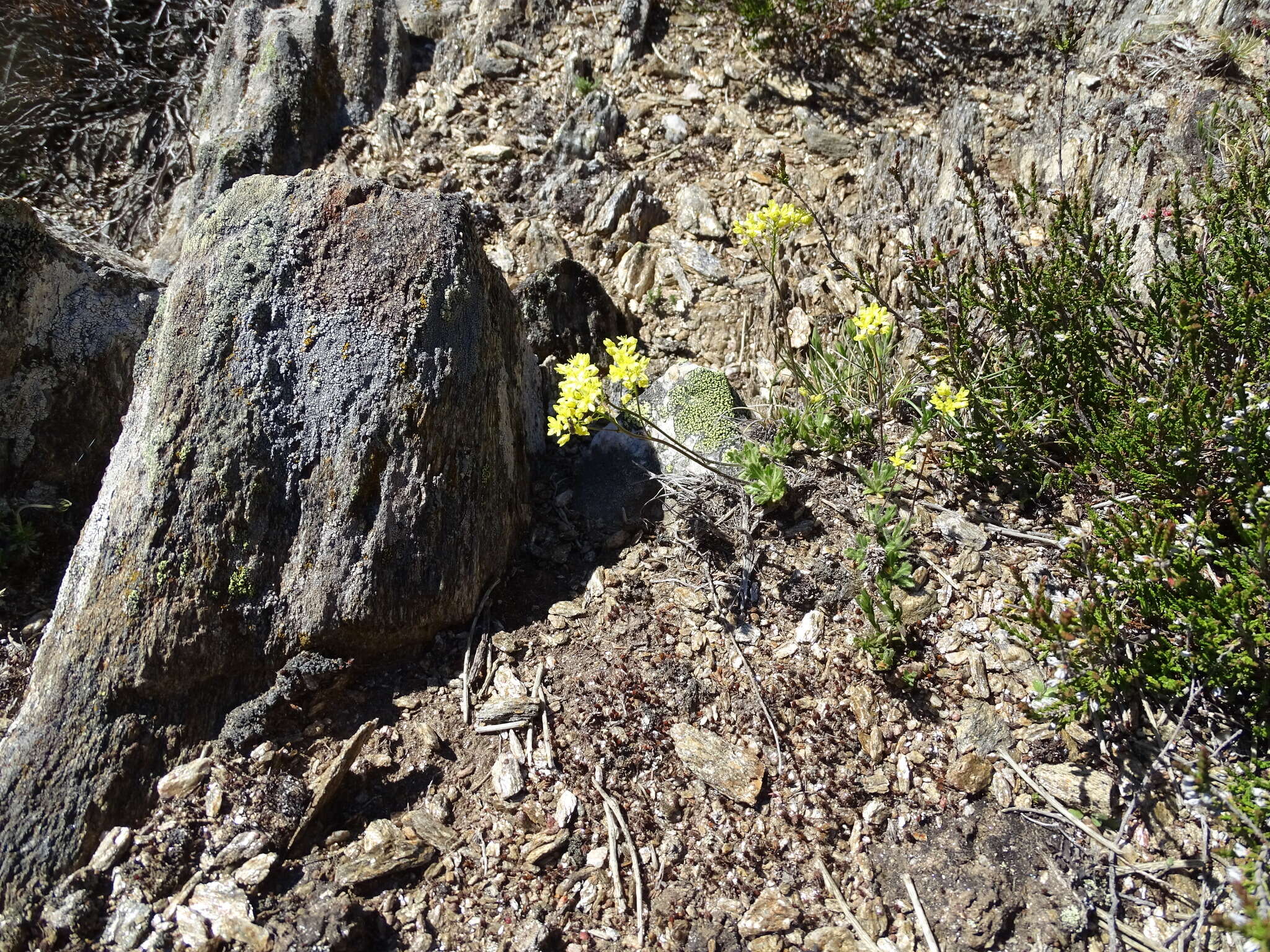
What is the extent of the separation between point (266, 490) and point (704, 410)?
2222 mm

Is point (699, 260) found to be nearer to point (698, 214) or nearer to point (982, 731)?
point (698, 214)

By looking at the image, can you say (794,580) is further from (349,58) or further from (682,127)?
(349,58)

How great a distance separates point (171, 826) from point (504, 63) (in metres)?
5.87

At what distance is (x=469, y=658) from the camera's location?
3.39m

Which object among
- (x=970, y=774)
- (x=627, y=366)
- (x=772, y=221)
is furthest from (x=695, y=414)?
(x=970, y=774)

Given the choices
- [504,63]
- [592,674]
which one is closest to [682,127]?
[504,63]

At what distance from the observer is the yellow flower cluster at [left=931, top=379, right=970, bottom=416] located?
3.49 m

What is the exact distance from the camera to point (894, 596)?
3.51 m

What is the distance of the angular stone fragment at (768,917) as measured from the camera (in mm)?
2666

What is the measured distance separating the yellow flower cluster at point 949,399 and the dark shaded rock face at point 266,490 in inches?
80.0

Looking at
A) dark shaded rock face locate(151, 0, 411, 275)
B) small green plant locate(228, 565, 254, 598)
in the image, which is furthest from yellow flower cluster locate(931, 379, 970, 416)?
dark shaded rock face locate(151, 0, 411, 275)

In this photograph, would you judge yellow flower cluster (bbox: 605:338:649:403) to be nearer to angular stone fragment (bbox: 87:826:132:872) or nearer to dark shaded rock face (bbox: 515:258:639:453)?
dark shaded rock face (bbox: 515:258:639:453)

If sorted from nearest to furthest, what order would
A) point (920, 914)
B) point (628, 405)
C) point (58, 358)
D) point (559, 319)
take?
point (920, 914)
point (58, 358)
point (628, 405)
point (559, 319)

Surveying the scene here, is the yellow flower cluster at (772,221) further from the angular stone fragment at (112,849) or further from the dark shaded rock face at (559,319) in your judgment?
the angular stone fragment at (112,849)
